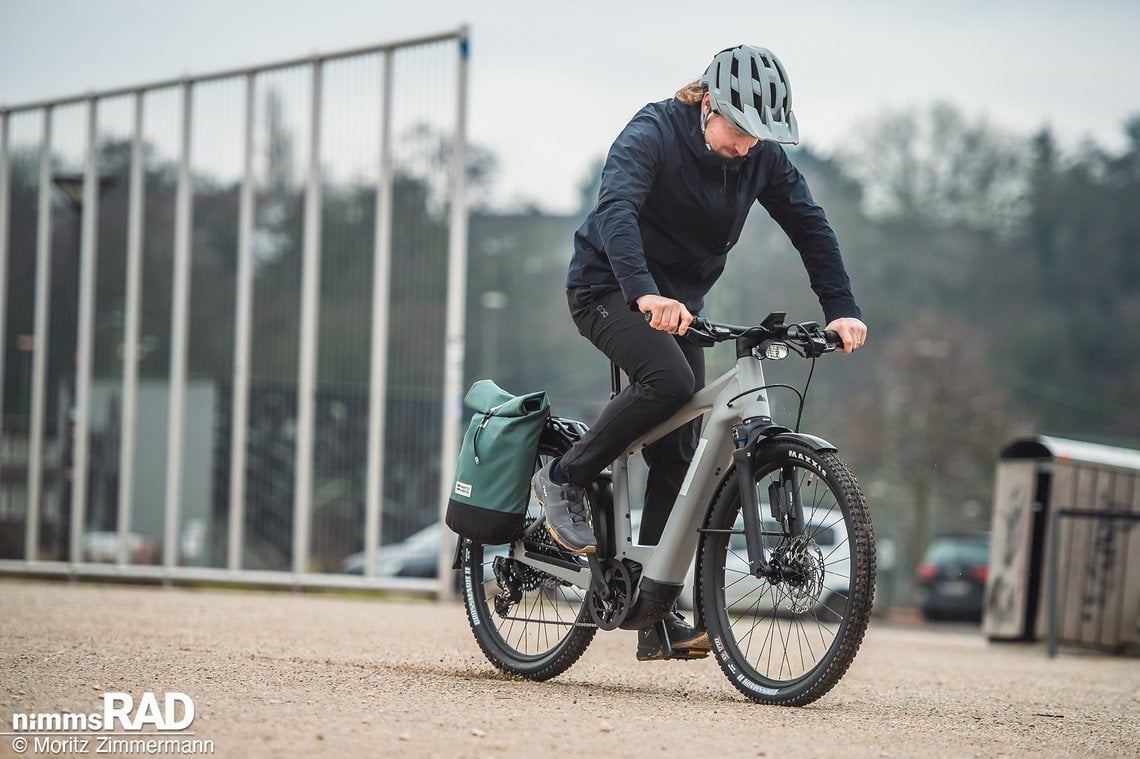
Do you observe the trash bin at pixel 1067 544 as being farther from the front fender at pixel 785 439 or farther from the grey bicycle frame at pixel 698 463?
the front fender at pixel 785 439

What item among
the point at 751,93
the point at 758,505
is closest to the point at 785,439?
the point at 758,505

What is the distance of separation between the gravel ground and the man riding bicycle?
0.65 meters

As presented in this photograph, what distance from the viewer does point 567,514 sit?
528 centimetres

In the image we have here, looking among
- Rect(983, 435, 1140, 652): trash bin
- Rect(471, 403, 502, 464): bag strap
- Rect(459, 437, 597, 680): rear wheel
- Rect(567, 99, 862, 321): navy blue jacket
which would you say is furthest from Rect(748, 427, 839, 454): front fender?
Rect(983, 435, 1140, 652): trash bin

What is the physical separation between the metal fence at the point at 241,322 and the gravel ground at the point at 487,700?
15.7 ft

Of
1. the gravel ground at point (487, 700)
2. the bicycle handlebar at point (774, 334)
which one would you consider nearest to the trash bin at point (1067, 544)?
the gravel ground at point (487, 700)

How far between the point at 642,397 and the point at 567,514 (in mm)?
548

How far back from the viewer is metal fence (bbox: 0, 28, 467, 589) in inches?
503

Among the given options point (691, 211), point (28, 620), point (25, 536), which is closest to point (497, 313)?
point (25, 536)

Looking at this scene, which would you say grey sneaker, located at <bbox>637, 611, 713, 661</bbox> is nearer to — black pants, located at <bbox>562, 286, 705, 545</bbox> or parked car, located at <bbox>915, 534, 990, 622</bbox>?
black pants, located at <bbox>562, 286, 705, 545</bbox>

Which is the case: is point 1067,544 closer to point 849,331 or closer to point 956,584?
point 849,331

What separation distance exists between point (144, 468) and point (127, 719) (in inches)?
403

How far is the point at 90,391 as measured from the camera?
1434 cm

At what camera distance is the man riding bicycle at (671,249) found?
4.90 metres
